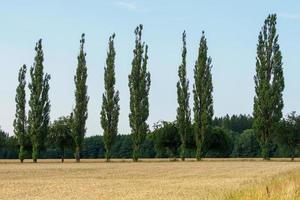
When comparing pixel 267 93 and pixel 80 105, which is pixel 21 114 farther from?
pixel 267 93

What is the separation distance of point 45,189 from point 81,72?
4900 centimetres

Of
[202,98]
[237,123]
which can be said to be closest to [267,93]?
[202,98]

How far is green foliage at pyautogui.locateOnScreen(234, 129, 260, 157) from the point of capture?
113812 mm

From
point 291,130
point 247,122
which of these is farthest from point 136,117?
point 247,122

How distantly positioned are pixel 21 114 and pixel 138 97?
47.9 feet

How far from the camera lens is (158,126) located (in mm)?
81812

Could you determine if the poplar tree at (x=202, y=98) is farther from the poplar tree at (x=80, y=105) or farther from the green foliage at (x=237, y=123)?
the green foliage at (x=237, y=123)

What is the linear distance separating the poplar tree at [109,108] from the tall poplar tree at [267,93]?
16.7m

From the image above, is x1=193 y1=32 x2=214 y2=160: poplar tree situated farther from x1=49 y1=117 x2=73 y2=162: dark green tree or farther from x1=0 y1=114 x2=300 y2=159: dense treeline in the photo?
x1=49 y1=117 x2=73 y2=162: dark green tree

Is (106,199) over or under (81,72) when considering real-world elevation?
under

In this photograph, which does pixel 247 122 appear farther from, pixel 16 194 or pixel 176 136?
pixel 16 194

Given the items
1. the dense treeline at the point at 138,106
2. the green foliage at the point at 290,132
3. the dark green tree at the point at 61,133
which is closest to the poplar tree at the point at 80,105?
the dense treeline at the point at 138,106

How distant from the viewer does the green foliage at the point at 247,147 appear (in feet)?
373

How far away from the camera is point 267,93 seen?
214 feet
